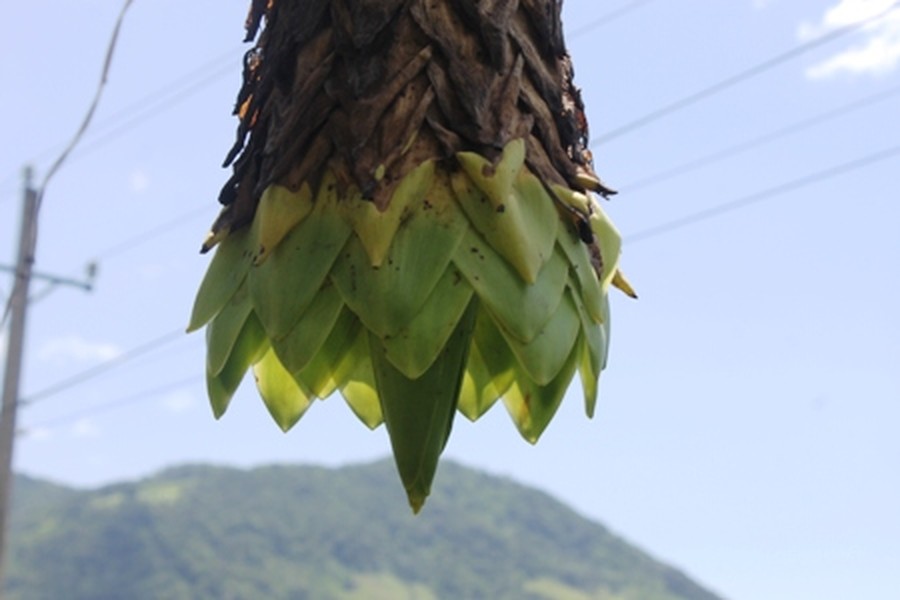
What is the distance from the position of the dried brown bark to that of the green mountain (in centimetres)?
7094

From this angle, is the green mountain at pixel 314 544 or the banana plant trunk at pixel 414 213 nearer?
the banana plant trunk at pixel 414 213

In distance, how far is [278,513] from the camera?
77875 mm

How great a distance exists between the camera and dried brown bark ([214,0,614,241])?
1.88 ft

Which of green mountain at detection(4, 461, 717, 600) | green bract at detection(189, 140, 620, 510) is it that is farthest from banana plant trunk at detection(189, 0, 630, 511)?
green mountain at detection(4, 461, 717, 600)

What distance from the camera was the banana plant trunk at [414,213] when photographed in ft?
1.81

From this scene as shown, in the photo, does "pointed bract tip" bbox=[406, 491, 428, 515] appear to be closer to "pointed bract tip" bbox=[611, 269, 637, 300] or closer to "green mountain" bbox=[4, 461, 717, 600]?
"pointed bract tip" bbox=[611, 269, 637, 300]

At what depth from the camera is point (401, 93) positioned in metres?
0.58

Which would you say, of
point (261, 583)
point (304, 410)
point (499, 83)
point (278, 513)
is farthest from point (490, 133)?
point (278, 513)

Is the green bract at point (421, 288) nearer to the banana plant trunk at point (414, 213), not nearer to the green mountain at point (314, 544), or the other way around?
the banana plant trunk at point (414, 213)

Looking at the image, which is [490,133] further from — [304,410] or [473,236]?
[304,410]

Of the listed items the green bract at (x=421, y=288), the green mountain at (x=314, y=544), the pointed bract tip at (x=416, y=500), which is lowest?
the green mountain at (x=314, y=544)

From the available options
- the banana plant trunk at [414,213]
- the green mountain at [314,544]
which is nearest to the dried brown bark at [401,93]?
the banana plant trunk at [414,213]

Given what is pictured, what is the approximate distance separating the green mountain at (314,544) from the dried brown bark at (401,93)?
233 feet

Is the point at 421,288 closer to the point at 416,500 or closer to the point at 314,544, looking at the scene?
the point at 416,500
